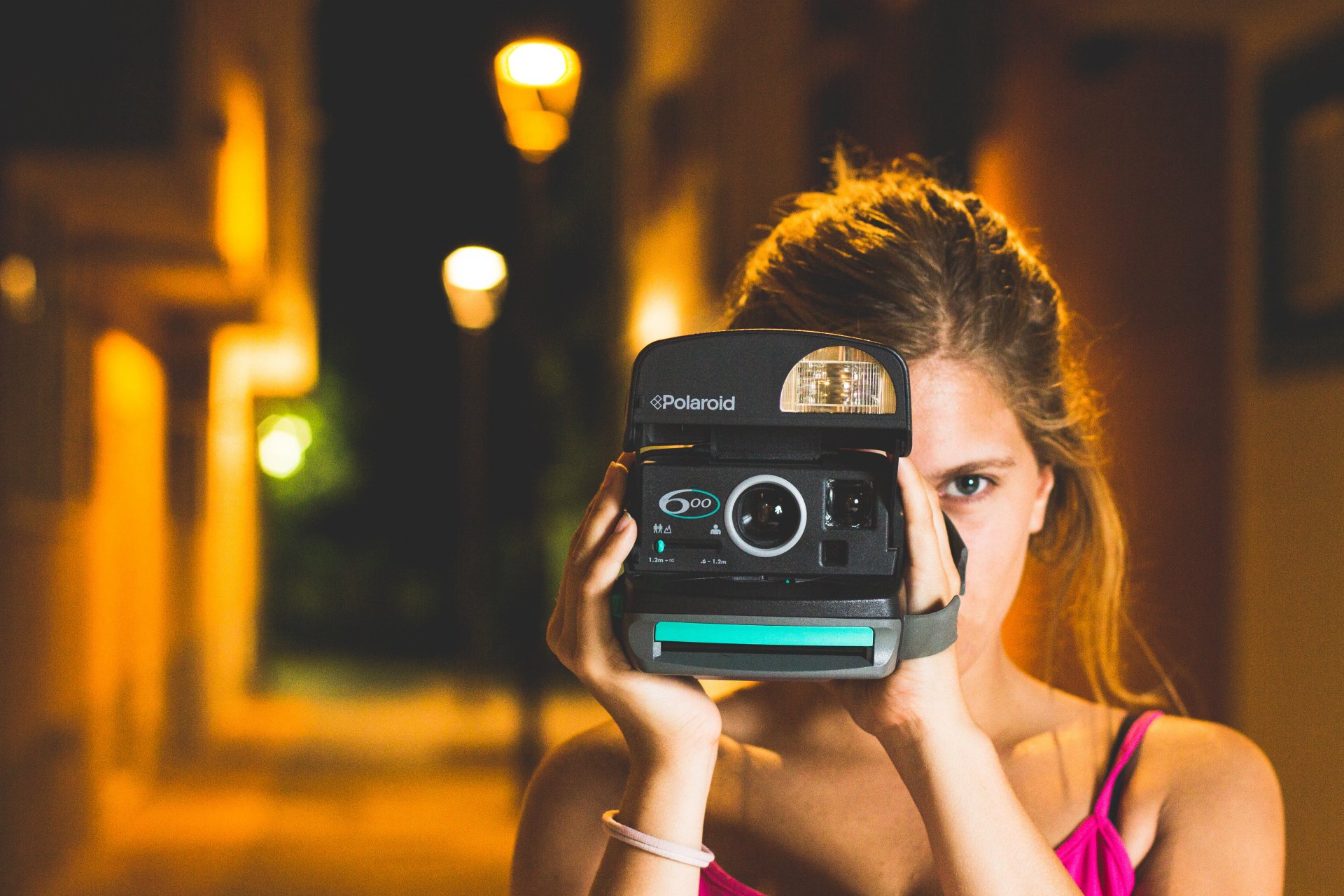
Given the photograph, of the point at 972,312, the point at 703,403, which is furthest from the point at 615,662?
the point at 972,312

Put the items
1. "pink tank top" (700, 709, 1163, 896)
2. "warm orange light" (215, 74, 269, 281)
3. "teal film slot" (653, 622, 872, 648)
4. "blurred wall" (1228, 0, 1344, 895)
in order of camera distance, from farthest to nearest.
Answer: "warm orange light" (215, 74, 269, 281), "blurred wall" (1228, 0, 1344, 895), "pink tank top" (700, 709, 1163, 896), "teal film slot" (653, 622, 872, 648)

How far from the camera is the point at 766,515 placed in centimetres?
122

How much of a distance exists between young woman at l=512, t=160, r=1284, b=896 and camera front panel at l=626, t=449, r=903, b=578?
3cm

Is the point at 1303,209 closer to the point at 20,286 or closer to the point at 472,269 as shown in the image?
the point at 20,286

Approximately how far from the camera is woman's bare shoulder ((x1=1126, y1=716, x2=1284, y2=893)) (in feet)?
4.31

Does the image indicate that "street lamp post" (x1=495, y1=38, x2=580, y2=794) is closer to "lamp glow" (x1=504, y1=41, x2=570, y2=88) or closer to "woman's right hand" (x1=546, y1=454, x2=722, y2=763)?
"lamp glow" (x1=504, y1=41, x2=570, y2=88)

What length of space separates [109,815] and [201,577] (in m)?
3.70

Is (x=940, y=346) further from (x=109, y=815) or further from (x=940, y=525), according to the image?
(x=109, y=815)

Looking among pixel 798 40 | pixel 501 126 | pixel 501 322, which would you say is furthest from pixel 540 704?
pixel 501 126

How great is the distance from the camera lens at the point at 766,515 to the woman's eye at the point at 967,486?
262mm

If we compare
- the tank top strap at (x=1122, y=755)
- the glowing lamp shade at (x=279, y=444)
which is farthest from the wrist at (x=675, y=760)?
the glowing lamp shade at (x=279, y=444)

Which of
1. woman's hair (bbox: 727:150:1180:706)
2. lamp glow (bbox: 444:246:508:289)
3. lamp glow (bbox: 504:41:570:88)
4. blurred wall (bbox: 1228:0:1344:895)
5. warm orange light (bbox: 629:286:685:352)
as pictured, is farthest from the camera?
warm orange light (bbox: 629:286:685:352)

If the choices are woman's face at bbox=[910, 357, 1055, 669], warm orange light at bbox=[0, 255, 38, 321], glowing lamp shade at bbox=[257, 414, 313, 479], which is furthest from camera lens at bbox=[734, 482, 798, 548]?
glowing lamp shade at bbox=[257, 414, 313, 479]

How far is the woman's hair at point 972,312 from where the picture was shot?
146 cm
